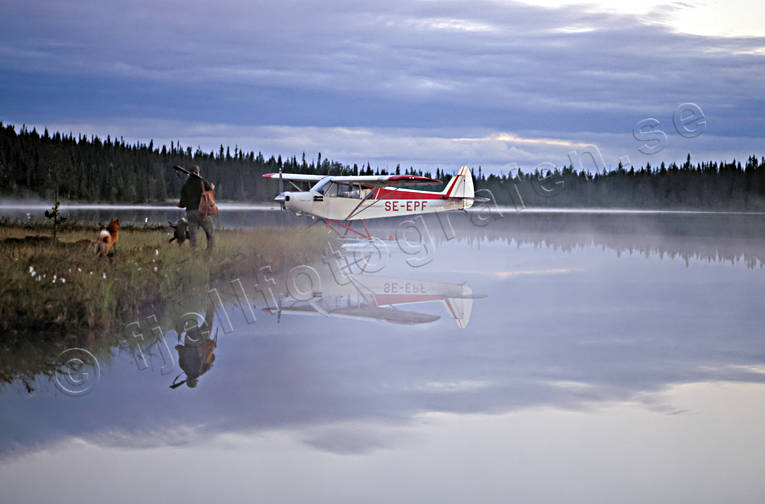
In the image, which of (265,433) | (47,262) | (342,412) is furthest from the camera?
(47,262)

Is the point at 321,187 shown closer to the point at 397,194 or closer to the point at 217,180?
the point at 397,194

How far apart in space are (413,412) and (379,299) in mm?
7957

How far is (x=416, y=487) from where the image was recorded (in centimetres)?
563

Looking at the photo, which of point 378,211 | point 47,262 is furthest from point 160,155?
point 47,262

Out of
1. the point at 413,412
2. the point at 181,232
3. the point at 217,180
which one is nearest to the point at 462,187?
the point at 181,232

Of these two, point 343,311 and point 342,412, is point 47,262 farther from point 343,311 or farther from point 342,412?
point 342,412

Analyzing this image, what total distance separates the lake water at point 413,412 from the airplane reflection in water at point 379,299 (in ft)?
0.37

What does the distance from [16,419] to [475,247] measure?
26238 millimetres

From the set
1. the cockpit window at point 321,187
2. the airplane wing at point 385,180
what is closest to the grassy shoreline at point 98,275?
the cockpit window at point 321,187

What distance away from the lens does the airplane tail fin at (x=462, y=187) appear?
39.7 meters

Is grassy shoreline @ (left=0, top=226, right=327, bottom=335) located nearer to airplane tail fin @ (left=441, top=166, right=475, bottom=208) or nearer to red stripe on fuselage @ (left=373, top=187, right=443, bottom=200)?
red stripe on fuselage @ (left=373, top=187, right=443, bottom=200)

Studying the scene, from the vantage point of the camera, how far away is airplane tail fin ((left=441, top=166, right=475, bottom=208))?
39.7 metres

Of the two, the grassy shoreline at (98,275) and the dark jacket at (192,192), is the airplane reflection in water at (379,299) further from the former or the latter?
the dark jacket at (192,192)

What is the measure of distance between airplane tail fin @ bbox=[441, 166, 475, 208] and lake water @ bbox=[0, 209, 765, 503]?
25.3 m
